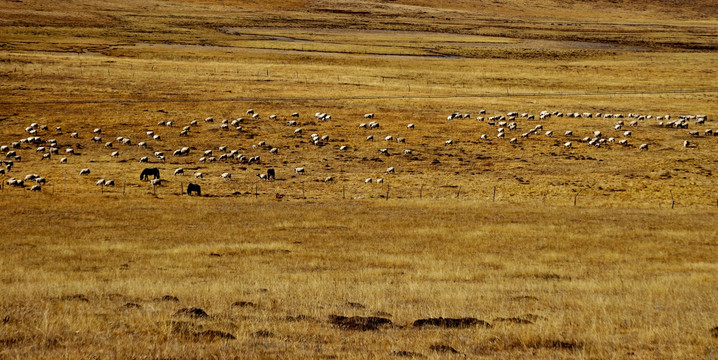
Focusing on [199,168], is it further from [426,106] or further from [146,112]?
[426,106]

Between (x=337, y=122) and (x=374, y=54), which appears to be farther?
(x=374, y=54)

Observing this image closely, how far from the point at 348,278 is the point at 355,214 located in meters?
14.9

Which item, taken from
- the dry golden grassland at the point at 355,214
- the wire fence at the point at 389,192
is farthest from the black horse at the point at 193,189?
the dry golden grassland at the point at 355,214

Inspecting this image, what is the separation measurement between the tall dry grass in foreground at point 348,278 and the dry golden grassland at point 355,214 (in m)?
0.10

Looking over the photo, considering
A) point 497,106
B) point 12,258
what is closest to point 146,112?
point 497,106

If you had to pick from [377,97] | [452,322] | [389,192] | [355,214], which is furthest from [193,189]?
[377,97]

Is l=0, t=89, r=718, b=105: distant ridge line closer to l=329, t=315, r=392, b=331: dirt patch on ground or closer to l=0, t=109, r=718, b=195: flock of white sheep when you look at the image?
l=0, t=109, r=718, b=195: flock of white sheep

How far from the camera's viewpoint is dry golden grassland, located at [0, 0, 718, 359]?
13.7 meters

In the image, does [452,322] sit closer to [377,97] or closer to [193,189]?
[193,189]

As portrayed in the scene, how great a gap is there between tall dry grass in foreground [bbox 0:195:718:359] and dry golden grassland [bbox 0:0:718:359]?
0.34 feet

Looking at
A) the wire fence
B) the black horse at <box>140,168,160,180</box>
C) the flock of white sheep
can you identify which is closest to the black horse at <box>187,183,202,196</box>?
the wire fence

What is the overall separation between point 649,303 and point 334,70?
268 feet

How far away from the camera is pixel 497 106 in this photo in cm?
7388

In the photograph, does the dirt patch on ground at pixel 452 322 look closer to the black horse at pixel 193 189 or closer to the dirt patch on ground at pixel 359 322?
the dirt patch on ground at pixel 359 322
